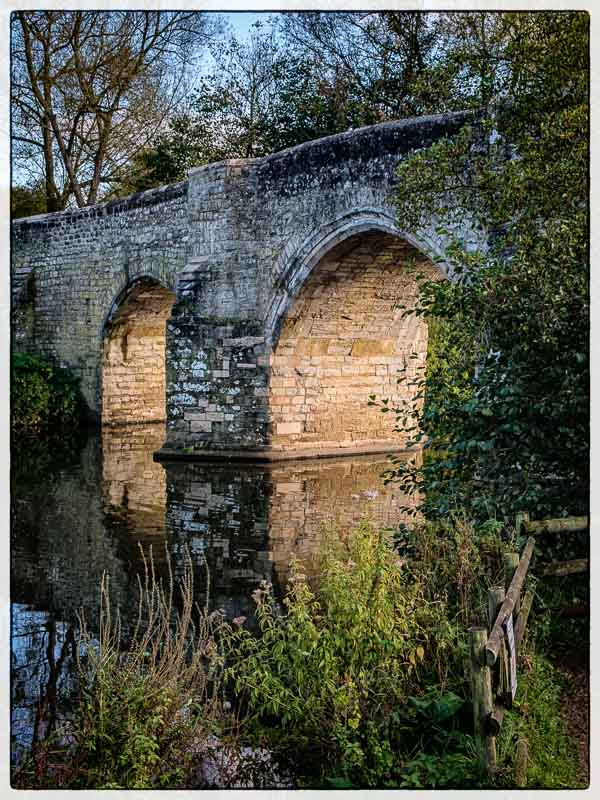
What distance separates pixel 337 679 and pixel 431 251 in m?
6.83

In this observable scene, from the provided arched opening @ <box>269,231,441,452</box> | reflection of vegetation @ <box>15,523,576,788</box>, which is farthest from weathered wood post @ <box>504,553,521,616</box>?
arched opening @ <box>269,231,441,452</box>

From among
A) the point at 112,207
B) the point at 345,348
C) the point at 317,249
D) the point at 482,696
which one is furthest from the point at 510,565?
the point at 112,207

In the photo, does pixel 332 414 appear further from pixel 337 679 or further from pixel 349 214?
pixel 337 679

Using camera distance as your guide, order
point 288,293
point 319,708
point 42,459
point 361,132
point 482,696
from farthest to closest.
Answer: point 42,459 → point 288,293 → point 361,132 → point 319,708 → point 482,696

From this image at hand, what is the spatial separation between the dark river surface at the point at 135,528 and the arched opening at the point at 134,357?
3.61 meters

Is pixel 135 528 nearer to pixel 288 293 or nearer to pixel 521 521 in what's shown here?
pixel 521 521

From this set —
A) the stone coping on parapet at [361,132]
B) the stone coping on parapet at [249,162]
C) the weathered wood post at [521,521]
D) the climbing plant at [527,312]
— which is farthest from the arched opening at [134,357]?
the weathered wood post at [521,521]

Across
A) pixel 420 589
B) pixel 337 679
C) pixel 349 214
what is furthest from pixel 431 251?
pixel 337 679

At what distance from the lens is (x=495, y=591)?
13.0 feet

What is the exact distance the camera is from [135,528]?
28.8 ft

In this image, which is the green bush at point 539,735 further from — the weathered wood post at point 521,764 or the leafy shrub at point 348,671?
the leafy shrub at point 348,671

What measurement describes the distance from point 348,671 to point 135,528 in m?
4.78

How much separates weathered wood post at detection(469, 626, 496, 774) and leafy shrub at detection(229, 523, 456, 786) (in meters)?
0.42

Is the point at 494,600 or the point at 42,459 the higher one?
the point at 494,600
